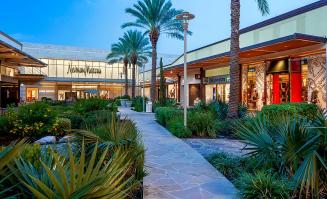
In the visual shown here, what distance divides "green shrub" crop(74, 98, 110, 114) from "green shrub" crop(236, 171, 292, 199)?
13586 mm

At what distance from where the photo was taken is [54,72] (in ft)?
215

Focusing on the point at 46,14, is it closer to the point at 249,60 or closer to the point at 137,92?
the point at 137,92

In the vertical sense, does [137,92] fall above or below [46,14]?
below

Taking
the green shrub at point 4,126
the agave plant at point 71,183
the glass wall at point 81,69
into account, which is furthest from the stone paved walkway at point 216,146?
the glass wall at point 81,69

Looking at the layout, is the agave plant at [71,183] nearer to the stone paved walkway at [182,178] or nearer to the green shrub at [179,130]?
the stone paved walkway at [182,178]

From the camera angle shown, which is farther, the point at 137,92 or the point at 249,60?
the point at 137,92

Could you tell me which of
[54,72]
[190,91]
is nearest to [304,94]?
[190,91]

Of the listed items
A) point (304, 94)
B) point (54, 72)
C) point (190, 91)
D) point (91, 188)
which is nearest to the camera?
point (91, 188)

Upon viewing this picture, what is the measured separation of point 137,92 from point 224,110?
5388 centimetres

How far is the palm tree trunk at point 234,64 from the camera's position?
14578mm

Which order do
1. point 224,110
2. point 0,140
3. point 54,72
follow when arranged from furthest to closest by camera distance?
1. point 54,72
2. point 224,110
3. point 0,140

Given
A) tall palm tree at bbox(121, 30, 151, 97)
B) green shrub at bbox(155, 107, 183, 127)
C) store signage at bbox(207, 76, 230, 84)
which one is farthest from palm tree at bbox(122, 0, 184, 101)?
tall palm tree at bbox(121, 30, 151, 97)

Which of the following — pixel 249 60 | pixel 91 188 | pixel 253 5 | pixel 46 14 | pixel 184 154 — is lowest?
pixel 184 154

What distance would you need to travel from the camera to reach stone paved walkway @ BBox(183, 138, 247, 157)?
8.87 m
